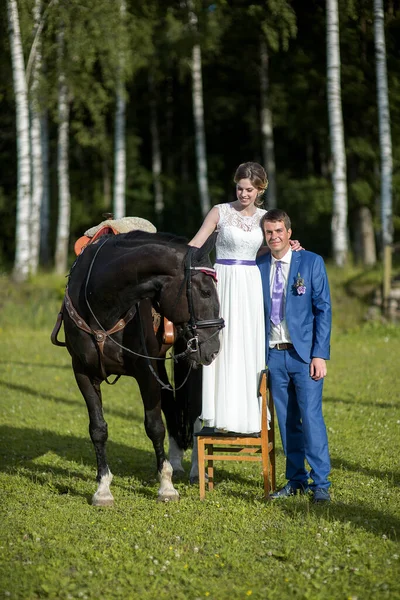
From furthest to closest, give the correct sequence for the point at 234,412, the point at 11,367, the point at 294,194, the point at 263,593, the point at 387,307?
the point at 294,194
the point at 387,307
the point at 11,367
the point at 234,412
the point at 263,593

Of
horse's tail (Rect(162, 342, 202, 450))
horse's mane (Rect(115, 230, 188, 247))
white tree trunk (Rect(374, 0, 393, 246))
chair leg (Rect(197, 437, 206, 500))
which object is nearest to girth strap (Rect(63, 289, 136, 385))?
horse's mane (Rect(115, 230, 188, 247))

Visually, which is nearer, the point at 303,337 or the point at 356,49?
the point at 303,337

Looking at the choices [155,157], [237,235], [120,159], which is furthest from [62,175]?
[237,235]

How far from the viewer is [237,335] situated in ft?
19.2

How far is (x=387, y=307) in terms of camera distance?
16438 mm

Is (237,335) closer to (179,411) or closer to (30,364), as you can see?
(179,411)

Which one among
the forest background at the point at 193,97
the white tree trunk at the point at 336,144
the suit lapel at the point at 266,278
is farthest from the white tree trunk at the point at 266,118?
the suit lapel at the point at 266,278

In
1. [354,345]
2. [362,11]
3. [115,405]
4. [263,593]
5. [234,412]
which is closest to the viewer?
[263,593]

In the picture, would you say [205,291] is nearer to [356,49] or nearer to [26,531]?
[26,531]

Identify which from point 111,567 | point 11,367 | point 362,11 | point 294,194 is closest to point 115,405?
point 11,367

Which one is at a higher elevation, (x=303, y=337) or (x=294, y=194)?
(x=294, y=194)

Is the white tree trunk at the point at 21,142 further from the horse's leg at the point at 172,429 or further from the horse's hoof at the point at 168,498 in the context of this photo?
the horse's hoof at the point at 168,498

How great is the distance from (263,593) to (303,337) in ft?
7.56

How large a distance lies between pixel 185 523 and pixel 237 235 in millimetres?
2121
